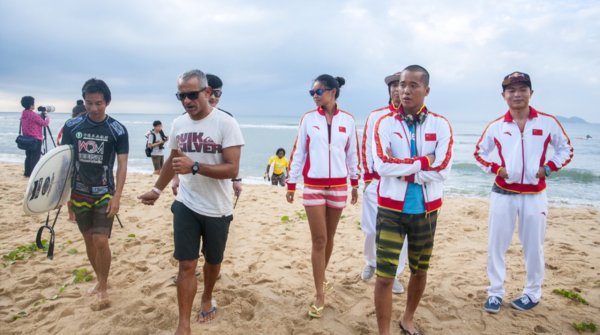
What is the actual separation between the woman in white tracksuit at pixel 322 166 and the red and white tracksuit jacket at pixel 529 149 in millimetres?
1611

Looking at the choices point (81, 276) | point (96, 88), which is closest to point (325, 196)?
point (96, 88)

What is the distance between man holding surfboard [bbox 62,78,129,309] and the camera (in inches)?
143

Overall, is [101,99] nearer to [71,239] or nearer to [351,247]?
[71,239]

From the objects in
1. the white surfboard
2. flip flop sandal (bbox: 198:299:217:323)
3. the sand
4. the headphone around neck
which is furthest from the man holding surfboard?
the headphone around neck

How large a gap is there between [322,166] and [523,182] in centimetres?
204

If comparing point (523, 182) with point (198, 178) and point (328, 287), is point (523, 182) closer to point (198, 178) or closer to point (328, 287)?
point (328, 287)

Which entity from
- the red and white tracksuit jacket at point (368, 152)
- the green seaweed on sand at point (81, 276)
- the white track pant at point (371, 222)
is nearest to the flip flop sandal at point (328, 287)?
the white track pant at point (371, 222)

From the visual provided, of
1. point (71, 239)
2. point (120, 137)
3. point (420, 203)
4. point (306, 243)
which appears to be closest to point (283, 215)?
point (306, 243)

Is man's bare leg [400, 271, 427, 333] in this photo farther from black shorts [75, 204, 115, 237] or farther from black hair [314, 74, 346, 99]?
black shorts [75, 204, 115, 237]

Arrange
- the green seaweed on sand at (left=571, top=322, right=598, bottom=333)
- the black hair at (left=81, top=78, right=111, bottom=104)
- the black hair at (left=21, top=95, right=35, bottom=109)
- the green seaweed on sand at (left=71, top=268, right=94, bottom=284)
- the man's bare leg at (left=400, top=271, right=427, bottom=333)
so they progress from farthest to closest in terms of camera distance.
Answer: the black hair at (left=21, top=95, right=35, bottom=109)
the green seaweed on sand at (left=71, top=268, right=94, bottom=284)
the black hair at (left=81, top=78, right=111, bottom=104)
the green seaweed on sand at (left=571, top=322, right=598, bottom=333)
the man's bare leg at (left=400, top=271, right=427, bottom=333)

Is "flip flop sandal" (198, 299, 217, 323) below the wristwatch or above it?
below

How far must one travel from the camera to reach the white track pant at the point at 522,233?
3643 mm

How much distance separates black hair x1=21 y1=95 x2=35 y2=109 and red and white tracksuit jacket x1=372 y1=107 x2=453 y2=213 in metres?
10.2

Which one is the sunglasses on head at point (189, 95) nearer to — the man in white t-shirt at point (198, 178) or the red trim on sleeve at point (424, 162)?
the man in white t-shirt at point (198, 178)
